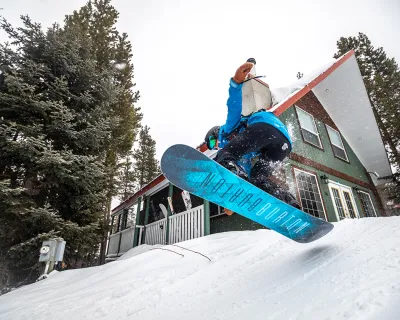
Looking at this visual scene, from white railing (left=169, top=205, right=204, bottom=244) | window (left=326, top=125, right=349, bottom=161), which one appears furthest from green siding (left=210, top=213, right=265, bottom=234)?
window (left=326, top=125, right=349, bottom=161)

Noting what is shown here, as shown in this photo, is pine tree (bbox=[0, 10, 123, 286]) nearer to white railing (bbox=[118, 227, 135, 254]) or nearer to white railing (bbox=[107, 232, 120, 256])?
white railing (bbox=[118, 227, 135, 254])

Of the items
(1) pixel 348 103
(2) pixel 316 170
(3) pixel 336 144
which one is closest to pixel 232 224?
(2) pixel 316 170

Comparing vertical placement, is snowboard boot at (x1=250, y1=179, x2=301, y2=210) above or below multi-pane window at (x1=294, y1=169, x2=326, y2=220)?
below

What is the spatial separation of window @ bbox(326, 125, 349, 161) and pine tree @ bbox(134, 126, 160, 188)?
15194mm

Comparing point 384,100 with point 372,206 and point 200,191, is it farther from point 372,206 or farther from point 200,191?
point 200,191

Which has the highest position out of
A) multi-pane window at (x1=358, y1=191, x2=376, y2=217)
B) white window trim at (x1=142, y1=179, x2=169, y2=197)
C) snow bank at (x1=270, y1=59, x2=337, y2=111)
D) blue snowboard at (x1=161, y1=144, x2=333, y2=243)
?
snow bank at (x1=270, y1=59, x2=337, y2=111)

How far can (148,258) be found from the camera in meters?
4.25

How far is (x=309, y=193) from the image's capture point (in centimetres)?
711

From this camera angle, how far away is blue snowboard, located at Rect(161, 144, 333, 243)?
1.99m

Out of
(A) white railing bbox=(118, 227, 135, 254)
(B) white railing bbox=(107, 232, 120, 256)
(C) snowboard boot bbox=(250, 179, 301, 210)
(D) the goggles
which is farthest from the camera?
(B) white railing bbox=(107, 232, 120, 256)

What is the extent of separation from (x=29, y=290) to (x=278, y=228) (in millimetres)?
4160

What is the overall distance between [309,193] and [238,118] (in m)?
5.75

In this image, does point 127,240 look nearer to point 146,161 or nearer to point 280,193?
point 280,193

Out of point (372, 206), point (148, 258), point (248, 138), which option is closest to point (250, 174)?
point (248, 138)
